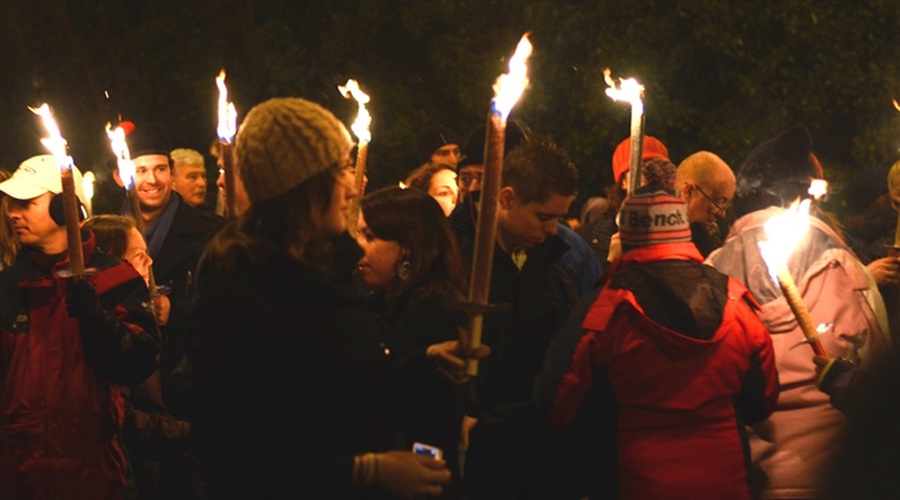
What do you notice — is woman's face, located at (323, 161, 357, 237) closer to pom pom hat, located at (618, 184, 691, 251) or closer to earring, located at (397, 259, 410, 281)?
earring, located at (397, 259, 410, 281)

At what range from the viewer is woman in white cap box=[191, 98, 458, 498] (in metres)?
3.27

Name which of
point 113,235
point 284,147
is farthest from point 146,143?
point 284,147

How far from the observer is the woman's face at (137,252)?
6629 mm

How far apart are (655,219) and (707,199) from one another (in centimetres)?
272

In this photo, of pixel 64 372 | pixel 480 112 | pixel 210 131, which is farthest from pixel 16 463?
pixel 210 131

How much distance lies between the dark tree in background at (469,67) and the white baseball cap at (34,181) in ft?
28.4

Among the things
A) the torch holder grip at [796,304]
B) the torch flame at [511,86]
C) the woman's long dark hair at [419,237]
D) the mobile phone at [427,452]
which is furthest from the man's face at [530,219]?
the mobile phone at [427,452]

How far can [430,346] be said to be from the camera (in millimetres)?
4047

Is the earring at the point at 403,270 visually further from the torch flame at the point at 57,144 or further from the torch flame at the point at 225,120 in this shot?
the torch flame at the point at 57,144

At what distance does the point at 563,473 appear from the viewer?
5.45 metres

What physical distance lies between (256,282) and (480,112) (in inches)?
537

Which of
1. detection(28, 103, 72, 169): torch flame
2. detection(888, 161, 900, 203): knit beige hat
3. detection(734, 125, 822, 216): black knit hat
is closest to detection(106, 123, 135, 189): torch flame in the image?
detection(28, 103, 72, 169): torch flame

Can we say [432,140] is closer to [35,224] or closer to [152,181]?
[152,181]

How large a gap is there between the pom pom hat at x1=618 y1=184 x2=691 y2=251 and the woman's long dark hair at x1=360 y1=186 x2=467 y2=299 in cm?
64
